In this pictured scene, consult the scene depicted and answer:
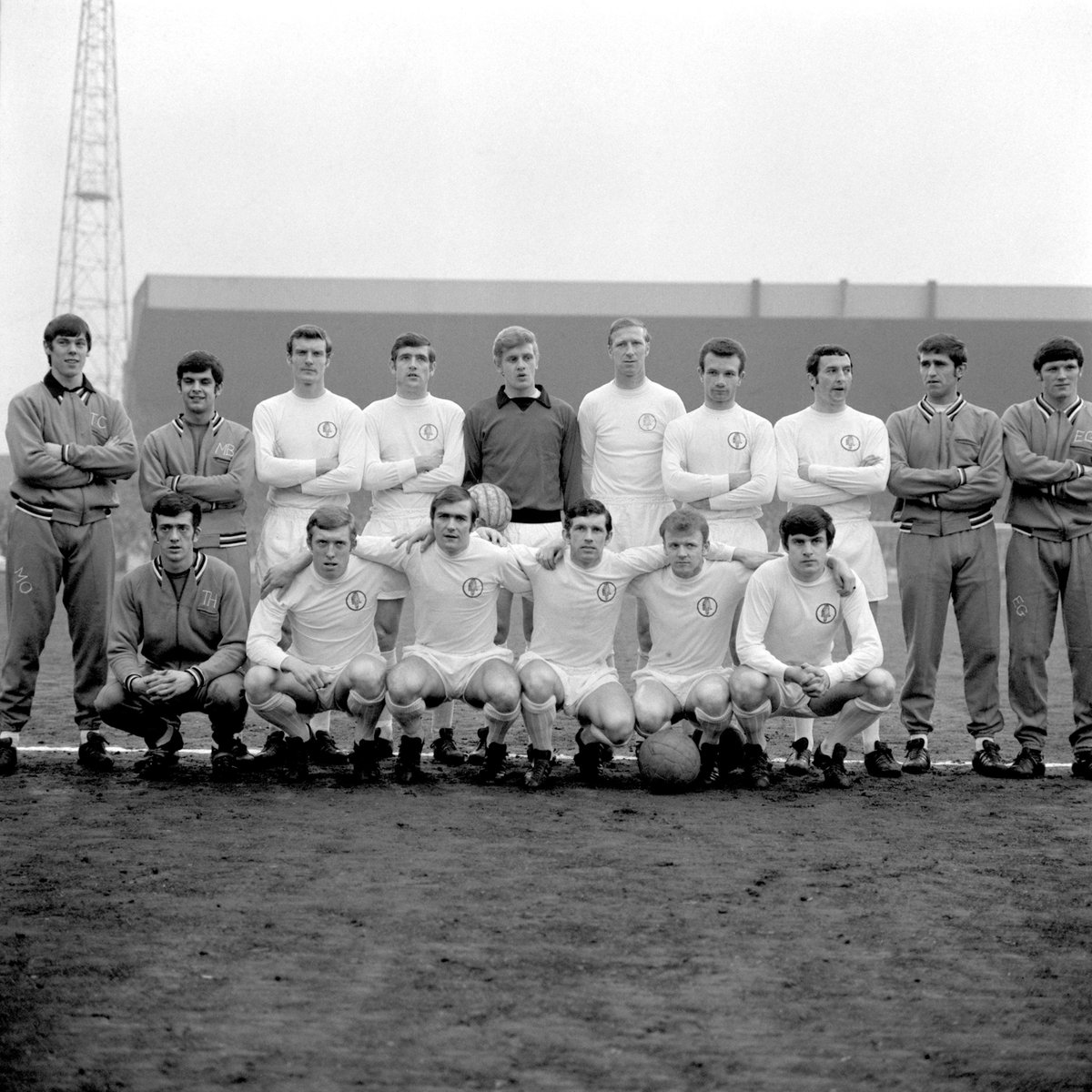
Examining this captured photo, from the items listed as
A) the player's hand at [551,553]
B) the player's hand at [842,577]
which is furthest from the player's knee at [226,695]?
the player's hand at [842,577]

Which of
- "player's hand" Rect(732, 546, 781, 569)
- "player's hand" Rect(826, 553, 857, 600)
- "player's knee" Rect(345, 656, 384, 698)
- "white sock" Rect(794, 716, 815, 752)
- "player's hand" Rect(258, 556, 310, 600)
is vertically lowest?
"white sock" Rect(794, 716, 815, 752)

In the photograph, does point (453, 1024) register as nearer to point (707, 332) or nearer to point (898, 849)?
point (898, 849)

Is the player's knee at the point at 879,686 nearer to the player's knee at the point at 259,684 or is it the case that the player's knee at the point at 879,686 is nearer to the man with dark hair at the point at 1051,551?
the man with dark hair at the point at 1051,551

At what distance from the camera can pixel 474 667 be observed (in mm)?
6367

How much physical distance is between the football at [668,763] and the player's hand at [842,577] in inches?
38.4

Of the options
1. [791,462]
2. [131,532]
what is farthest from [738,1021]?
[131,532]

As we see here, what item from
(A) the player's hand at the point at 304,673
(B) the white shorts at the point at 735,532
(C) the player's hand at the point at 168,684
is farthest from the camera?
(B) the white shorts at the point at 735,532

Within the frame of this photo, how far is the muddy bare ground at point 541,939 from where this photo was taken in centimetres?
309

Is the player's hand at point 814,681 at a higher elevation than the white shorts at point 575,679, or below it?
higher

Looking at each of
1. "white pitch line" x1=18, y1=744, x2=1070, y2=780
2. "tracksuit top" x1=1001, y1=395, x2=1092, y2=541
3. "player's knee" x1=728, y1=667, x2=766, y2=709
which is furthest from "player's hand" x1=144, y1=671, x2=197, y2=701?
"tracksuit top" x1=1001, y1=395, x2=1092, y2=541

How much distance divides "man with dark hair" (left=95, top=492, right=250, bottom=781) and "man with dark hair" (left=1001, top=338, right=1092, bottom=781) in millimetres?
3630

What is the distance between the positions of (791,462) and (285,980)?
4.03 m

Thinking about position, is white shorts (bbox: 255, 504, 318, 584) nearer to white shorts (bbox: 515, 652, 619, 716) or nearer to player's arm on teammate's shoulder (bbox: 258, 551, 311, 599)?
player's arm on teammate's shoulder (bbox: 258, 551, 311, 599)

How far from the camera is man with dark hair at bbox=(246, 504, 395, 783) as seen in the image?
20.4 feet
